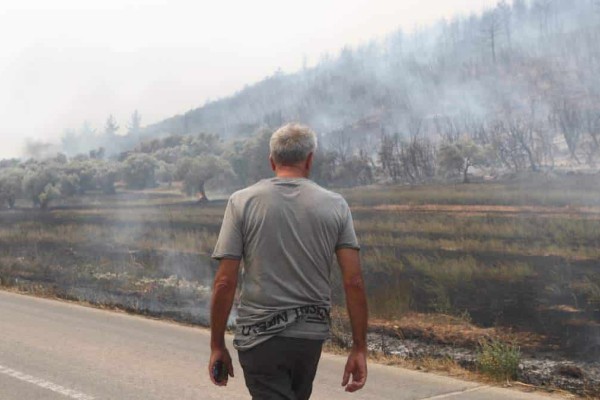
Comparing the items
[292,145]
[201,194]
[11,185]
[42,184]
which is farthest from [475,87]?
[11,185]

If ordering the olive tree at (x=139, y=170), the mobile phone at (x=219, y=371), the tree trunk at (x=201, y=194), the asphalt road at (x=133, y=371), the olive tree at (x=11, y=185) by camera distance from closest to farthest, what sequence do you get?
the mobile phone at (x=219, y=371), the asphalt road at (x=133, y=371), the tree trunk at (x=201, y=194), the olive tree at (x=139, y=170), the olive tree at (x=11, y=185)

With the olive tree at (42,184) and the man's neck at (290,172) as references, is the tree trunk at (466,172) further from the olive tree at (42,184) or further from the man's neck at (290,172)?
the olive tree at (42,184)

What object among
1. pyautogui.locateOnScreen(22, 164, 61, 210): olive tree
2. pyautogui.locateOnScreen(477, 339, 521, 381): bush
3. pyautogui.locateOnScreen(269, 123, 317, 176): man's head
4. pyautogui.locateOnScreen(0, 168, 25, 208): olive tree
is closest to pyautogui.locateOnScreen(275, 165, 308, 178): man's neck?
pyautogui.locateOnScreen(269, 123, 317, 176): man's head

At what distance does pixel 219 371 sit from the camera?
10.4 feet

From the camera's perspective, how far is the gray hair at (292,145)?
319 cm

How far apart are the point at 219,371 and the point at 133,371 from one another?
4.27 m

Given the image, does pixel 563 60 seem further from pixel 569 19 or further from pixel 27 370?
pixel 27 370

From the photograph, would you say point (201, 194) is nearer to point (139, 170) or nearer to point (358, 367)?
point (139, 170)

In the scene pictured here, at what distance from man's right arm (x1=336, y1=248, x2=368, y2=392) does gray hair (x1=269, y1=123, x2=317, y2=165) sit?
17.9 inches

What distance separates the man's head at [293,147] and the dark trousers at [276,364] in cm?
75

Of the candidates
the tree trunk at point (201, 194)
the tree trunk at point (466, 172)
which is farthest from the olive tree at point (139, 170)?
the tree trunk at point (466, 172)

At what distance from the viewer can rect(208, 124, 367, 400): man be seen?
305 centimetres

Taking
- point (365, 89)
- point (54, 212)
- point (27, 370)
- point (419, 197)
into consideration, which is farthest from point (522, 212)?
point (54, 212)

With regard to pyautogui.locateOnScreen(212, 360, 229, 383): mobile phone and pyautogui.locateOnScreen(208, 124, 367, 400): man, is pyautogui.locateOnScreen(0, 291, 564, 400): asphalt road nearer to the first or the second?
pyautogui.locateOnScreen(212, 360, 229, 383): mobile phone
